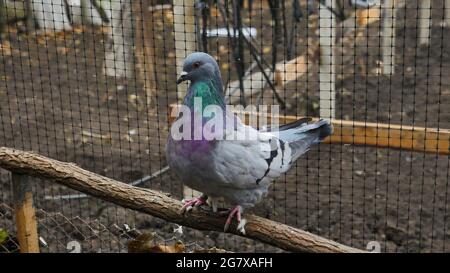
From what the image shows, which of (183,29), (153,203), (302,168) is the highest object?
(183,29)

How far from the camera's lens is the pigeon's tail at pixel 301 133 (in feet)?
9.18

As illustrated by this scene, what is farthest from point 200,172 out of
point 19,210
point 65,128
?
point 65,128

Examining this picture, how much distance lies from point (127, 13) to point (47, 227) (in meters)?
2.24

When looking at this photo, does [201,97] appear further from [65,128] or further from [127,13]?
[127,13]

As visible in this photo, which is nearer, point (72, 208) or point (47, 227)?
point (47, 227)

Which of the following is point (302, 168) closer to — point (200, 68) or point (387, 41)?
point (387, 41)

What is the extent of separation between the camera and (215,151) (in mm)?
2447

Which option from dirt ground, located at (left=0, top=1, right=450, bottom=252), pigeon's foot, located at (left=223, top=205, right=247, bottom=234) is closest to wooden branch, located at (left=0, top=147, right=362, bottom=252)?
pigeon's foot, located at (left=223, top=205, right=247, bottom=234)

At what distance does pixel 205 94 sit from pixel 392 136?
58.6 inches

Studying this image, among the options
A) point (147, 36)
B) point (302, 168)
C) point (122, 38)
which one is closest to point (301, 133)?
point (302, 168)

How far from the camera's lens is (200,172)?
245 centimetres

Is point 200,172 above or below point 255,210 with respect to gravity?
above

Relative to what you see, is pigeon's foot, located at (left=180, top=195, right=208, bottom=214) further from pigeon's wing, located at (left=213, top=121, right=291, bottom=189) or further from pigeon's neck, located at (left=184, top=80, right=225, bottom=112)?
pigeon's neck, located at (left=184, top=80, right=225, bottom=112)

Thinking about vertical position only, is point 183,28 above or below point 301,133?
above
